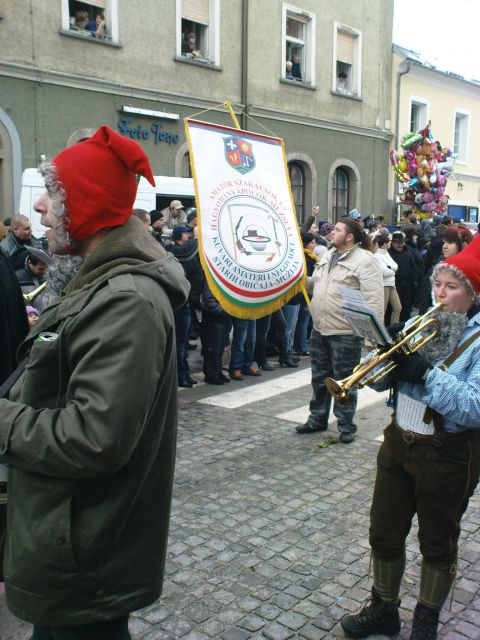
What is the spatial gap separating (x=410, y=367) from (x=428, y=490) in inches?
20.9

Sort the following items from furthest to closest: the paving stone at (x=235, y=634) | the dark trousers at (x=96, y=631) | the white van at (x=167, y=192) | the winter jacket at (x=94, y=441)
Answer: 1. the white van at (x=167, y=192)
2. the paving stone at (x=235, y=634)
3. the dark trousers at (x=96, y=631)
4. the winter jacket at (x=94, y=441)

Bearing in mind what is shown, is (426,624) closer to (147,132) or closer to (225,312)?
(225,312)

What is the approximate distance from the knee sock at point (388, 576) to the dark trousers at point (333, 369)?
2656 millimetres

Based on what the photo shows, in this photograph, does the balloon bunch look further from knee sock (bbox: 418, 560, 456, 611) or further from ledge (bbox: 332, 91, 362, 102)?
knee sock (bbox: 418, 560, 456, 611)

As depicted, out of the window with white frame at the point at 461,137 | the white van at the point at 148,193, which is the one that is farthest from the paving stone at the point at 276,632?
the window with white frame at the point at 461,137

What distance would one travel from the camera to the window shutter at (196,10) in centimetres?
1603

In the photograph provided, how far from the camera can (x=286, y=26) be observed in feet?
61.5

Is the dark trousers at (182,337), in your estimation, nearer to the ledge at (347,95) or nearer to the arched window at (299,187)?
the arched window at (299,187)

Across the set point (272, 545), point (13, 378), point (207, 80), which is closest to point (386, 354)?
point (13, 378)

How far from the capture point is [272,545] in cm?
382

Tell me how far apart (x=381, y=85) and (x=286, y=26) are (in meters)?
4.93

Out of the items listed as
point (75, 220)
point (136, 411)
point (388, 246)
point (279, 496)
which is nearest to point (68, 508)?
point (136, 411)

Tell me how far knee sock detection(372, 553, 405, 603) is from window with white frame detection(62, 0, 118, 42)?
533 inches

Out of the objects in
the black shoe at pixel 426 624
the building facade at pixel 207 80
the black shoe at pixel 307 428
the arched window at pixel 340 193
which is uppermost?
the building facade at pixel 207 80
